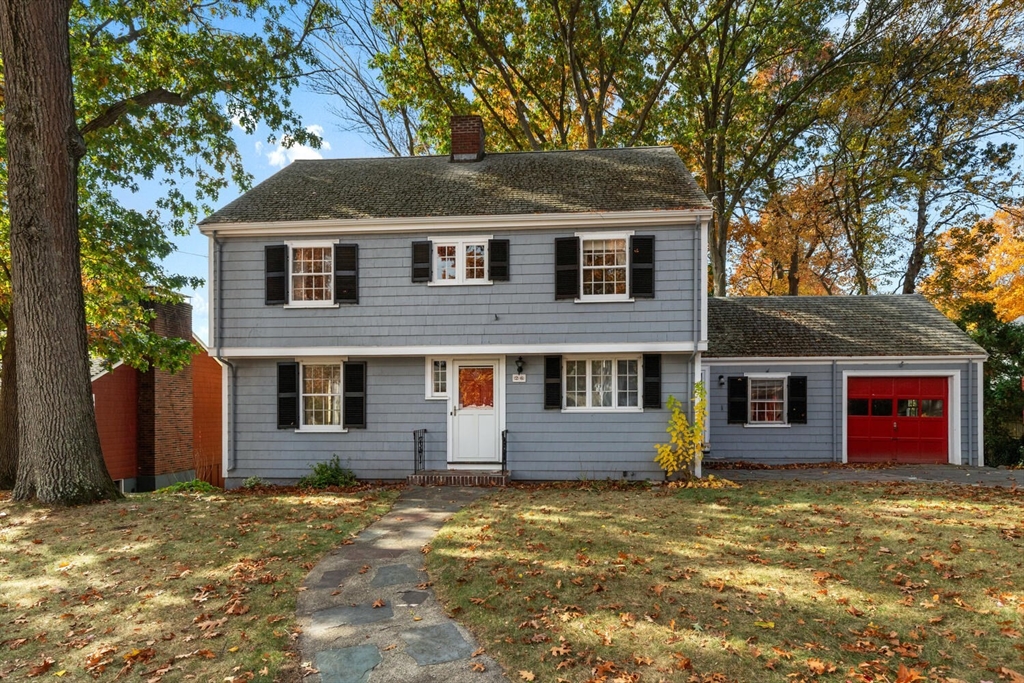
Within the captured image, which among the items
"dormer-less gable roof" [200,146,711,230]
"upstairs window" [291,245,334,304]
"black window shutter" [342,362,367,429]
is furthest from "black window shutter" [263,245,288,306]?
"black window shutter" [342,362,367,429]

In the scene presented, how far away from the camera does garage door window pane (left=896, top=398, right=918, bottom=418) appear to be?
14.1 meters

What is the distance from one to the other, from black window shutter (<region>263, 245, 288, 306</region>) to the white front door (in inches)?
160

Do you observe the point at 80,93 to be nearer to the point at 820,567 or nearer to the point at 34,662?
the point at 34,662

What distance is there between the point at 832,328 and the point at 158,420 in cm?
2190

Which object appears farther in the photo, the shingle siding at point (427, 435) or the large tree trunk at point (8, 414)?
the large tree trunk at point (8, 414)

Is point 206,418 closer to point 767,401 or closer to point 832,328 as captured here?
point 767,401

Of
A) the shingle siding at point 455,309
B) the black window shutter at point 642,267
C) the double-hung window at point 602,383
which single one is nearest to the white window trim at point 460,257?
the shingle siding at point 455,309

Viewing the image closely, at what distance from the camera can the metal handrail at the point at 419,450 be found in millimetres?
11102

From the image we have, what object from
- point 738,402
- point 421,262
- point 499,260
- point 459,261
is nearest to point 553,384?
point 499,260

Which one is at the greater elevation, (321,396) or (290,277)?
(290,277)

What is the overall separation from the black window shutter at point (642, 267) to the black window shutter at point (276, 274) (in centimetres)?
735

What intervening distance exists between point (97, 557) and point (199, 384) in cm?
1687

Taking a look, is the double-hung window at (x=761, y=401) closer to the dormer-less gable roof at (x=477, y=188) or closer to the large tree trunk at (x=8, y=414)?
the dormer-less gable roof at (x=477, y=188)

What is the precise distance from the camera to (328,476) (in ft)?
36.4
